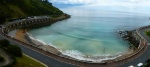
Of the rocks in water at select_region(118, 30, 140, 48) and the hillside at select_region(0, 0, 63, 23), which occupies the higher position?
the hillside at select_region(0, 0, 63, 23)

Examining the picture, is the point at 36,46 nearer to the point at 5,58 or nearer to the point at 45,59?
the point at 45,59

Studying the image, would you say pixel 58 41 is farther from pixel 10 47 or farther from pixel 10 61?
pixel 10 61

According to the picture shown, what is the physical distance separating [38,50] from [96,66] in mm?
19099

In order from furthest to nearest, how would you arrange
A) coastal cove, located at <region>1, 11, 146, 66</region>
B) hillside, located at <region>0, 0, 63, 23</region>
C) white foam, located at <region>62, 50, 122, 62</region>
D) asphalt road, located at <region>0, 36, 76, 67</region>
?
1. hillside, located at <region>0, 0, 63, 23</region>
2. white foam, located at <region>62, 50, 122, 62</region>
3. coastal cove, located at <region>1, 11, 146, 66</region>
4. asphalt road, located at <region>0, 36, 76, 67</region>

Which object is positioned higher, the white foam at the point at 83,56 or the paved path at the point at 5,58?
the paved path at the point at 5,58

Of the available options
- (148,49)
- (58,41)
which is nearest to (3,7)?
(58,41)

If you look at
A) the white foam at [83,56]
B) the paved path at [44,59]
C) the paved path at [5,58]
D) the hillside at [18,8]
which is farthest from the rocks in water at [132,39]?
the hillside at [18,8]

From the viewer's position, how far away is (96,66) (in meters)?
58.5

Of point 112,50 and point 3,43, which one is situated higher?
point 3,43

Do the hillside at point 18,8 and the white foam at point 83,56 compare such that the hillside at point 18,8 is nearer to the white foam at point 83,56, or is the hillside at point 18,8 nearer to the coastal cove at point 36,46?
the coastal cove at point 36,46

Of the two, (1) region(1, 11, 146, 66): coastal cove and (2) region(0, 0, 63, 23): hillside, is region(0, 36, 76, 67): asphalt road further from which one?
(2) region(0, 0, 63, 23): hillside

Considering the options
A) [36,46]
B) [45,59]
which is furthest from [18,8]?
[45,59]

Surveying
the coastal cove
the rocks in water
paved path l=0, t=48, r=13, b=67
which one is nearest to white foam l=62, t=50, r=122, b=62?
the coastal cove

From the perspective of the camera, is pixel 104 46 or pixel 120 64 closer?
pixel 120 64
